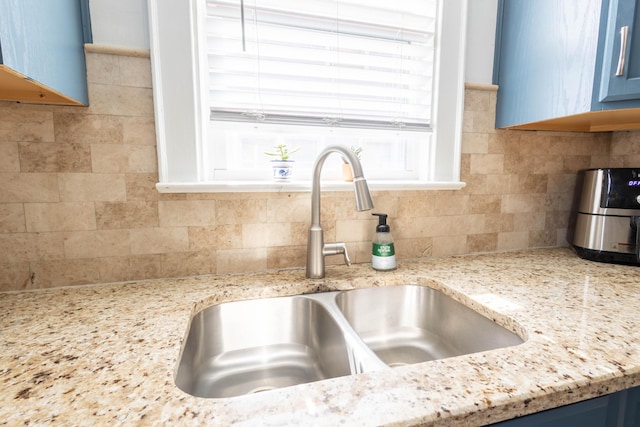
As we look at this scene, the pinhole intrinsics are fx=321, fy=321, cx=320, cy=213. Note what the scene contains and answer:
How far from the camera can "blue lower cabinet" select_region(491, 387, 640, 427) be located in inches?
20.2

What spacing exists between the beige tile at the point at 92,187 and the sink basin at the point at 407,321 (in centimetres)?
74

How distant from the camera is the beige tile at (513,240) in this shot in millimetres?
1381

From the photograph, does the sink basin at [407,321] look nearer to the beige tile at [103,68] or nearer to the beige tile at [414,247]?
the beige tile at [414,247]

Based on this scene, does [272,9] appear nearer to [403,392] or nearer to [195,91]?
[195,91]

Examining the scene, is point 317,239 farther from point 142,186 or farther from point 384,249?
point 142,186

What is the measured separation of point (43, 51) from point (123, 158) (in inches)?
13.1

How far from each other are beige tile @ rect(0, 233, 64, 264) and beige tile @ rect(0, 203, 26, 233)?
0.06ft

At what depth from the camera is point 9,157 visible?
0.87m

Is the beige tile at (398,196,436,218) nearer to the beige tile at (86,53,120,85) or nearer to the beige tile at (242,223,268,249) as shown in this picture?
the beige tile at (242,223,268,249)

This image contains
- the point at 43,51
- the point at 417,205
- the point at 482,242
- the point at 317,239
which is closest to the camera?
the point at 43,51

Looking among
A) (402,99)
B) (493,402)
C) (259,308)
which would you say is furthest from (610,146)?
(259,308)

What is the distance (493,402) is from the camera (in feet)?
1.54

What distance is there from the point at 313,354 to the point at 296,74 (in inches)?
35.8

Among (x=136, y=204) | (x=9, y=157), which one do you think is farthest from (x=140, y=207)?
(x=9, y=157)
